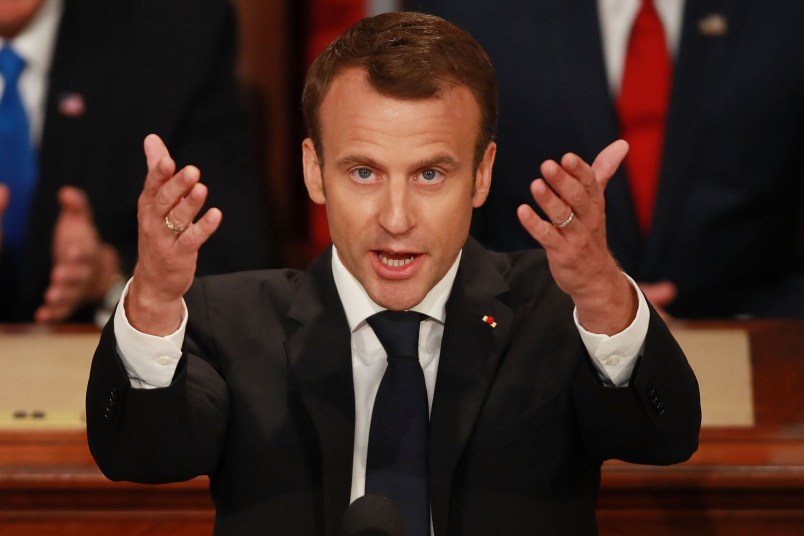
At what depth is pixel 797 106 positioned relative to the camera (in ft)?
8.69

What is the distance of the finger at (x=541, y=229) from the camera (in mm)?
1354

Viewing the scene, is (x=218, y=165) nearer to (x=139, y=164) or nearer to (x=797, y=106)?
(x=139, y=164)

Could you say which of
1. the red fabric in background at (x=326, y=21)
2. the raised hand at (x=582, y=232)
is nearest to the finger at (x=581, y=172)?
the raised hand at (x=582, y=232)

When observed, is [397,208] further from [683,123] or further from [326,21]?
[326,21]

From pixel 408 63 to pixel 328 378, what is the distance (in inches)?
14.5

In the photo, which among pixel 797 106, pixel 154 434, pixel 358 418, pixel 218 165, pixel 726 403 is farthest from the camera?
pixel 218 165

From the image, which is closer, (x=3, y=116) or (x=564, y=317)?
(x=564, y=317)

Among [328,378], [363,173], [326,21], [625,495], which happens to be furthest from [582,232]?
[326,21]

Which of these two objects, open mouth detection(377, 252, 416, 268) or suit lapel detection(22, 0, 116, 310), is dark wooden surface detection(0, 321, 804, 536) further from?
suit lapel detection(22, 0, 116, 310)

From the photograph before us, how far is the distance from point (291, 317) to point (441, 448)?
240 millimetres

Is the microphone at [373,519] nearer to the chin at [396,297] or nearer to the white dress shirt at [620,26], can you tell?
the chin at [396,297]

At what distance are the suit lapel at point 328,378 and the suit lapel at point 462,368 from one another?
0.10 metres

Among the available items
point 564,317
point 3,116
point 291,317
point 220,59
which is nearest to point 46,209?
point 3,116

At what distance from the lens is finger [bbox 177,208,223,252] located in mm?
1362
